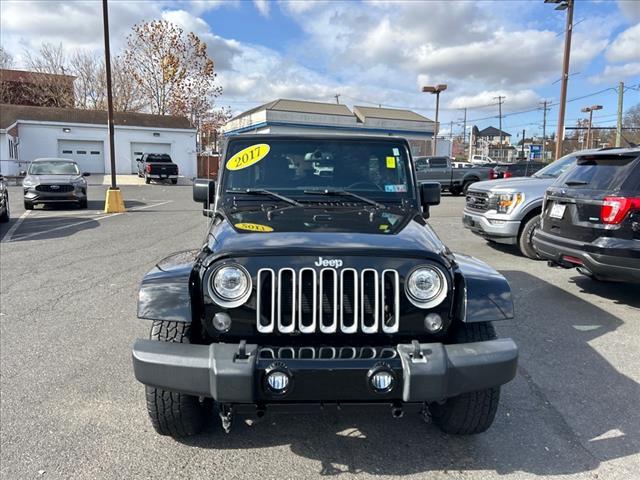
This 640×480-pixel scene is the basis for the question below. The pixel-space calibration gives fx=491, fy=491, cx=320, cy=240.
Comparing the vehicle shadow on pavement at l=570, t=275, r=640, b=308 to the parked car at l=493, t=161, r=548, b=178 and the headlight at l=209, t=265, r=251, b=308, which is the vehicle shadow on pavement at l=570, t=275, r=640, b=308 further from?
the parked car at l=493, t=161, r=548, b=178

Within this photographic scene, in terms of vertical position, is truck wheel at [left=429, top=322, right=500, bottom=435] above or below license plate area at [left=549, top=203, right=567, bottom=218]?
below

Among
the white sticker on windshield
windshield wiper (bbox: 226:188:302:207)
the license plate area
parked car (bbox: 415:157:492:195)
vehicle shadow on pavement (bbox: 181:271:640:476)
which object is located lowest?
vehicle shadow on pavement (bbox: 181:271:640:476)

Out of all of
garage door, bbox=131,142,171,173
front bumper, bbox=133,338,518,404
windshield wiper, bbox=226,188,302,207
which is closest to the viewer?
front bumper, bbox=133,338,518,404

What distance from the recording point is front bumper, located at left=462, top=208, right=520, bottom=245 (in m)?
7.94

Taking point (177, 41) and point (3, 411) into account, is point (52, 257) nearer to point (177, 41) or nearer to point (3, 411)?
point (3, 411)

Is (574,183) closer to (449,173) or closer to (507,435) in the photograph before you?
(507,435)

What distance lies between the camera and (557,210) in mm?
5918

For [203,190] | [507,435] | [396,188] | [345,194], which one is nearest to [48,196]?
[203,190]

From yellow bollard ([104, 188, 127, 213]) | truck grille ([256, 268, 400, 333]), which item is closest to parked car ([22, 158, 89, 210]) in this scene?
yellow bollard ([104, 188, 127, 213])

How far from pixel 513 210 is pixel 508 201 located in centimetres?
17

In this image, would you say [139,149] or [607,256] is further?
[139,149]

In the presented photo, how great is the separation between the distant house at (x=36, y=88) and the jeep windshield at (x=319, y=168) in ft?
157

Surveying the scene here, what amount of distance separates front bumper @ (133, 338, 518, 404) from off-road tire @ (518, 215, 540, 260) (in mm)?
6132

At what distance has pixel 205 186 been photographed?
13.4ft
